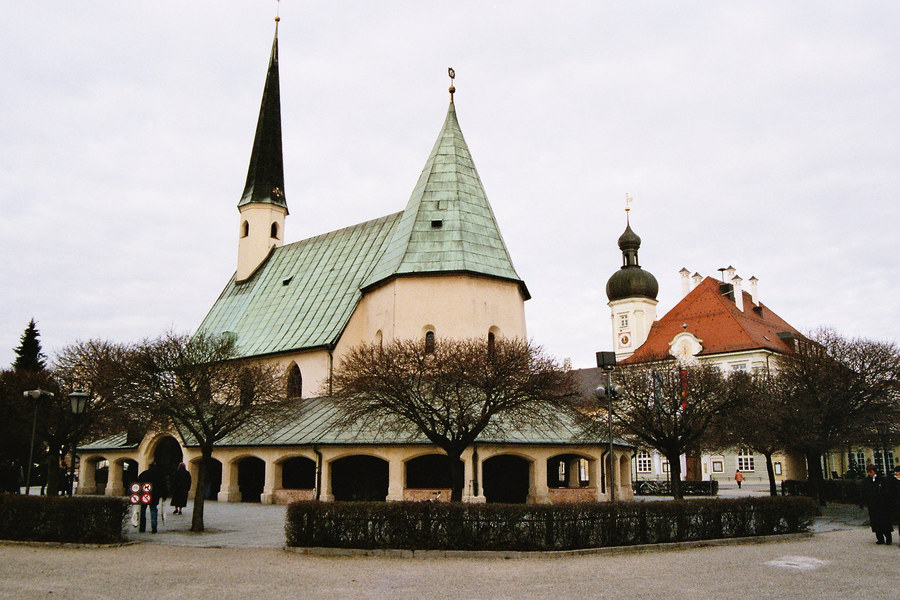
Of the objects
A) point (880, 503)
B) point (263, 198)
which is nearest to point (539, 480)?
point (880, 503)

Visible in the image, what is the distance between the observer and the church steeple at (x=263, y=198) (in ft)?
156

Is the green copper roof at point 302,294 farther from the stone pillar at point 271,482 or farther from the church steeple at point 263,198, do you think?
the stone pillar at point 271,482

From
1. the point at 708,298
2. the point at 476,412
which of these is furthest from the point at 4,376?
the point at 708,298

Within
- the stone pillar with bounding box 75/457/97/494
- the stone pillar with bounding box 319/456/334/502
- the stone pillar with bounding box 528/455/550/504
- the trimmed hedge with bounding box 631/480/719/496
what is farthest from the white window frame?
the stone pillar with bounding box 75/457/97/494

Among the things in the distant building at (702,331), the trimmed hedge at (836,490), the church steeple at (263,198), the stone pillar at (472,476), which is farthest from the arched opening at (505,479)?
the distant building at (702,331)

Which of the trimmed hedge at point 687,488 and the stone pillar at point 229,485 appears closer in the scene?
the stone pillar at point 229,485

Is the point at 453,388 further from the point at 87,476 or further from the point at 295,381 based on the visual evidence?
the point at 87,476

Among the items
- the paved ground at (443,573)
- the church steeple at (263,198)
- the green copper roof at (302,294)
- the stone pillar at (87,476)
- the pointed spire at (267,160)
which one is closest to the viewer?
the paved ground at (443,573)

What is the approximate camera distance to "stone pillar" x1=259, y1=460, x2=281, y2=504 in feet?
101

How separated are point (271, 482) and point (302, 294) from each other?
12.1 m

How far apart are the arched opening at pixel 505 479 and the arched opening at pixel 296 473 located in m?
7.82

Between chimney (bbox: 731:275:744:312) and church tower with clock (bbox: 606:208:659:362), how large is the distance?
Answer: 8.72 m

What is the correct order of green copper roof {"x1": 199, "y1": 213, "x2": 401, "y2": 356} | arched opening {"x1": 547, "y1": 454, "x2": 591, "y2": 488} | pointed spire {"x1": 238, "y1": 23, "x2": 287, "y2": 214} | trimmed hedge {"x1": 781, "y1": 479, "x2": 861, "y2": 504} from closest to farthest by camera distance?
trimmed hedge {"x1": 781, "y1": 479, "x2": 861, "y2": 504}, arched opening {"x1": 547, "y1": 454, "x2": 591, "y2": 488}, green copper roof {"x1": 199, "y1": 213, "x2": 401, "y2": 356}, pointed spire {"x1": 238, "y1": 23, "x2": 287, "y2": 214}

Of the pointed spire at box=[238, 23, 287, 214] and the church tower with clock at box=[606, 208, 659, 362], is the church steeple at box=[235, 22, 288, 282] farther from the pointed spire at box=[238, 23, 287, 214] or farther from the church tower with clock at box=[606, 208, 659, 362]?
the church tower with clock at box=[606, 208, 659, 362]
